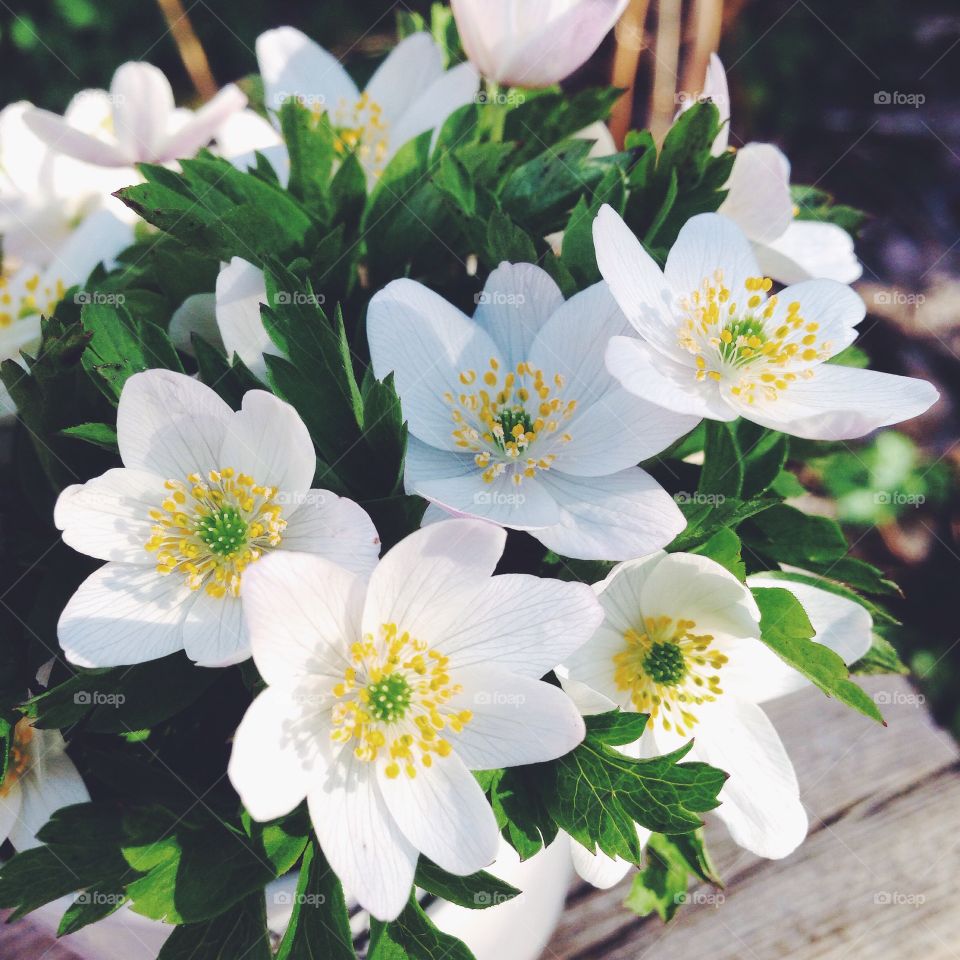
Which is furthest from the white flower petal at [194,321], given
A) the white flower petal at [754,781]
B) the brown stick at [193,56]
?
the brown stick at [193,56]

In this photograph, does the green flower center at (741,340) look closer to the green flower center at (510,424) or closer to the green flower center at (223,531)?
the green flower center at (510,424)

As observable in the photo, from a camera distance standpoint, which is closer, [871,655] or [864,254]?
[871,655]

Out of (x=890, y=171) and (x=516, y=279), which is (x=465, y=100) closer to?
(x=516, y=279)

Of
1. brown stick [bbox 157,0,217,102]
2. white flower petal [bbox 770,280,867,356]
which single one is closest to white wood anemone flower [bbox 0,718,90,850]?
white flower petal [bbox 770,280,867,356]

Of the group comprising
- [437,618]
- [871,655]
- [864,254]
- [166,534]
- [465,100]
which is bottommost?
[864,254]

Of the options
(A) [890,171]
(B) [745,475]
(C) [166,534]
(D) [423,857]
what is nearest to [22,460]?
(C) [166,534]

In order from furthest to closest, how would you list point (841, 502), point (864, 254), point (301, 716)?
point (864, 254)
point (841, 502)
point (301, 716)

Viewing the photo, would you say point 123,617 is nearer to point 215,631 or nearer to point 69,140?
point 215,631
